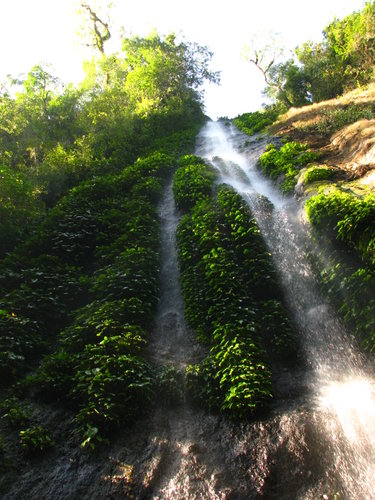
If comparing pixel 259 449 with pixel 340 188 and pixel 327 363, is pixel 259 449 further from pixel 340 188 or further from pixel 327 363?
pixel 340 188

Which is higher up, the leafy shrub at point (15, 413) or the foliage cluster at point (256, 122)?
the foliage cluster at point (256, 122)

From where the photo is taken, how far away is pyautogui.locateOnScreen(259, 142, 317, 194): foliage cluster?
1454cm

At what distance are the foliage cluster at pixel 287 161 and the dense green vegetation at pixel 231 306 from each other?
272cm

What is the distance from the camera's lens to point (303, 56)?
2669 centimetres

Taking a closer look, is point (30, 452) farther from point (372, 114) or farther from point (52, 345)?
point (372, 114)

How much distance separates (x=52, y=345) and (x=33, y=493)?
3.66 m

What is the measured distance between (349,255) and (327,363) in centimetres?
283

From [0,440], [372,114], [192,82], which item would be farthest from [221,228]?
[192,82]

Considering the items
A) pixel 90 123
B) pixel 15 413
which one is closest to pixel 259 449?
pixel 15 413

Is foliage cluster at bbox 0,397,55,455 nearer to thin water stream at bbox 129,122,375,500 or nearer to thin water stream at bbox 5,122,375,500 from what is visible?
thin water stream at bbox 5,122,375,500

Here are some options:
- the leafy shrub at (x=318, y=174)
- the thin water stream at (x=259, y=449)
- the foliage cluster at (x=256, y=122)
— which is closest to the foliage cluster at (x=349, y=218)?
the thin water stream at (x=259, y=449)

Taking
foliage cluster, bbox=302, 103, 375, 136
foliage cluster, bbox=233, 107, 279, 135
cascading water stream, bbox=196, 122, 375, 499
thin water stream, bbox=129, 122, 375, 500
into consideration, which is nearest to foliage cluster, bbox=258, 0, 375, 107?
foliage cluster, bbox=233, 107, 279, 135

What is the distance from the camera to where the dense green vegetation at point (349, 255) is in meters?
7.48

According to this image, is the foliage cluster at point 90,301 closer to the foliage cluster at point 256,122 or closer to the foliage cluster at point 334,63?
the foliage cluster at point 256,122
